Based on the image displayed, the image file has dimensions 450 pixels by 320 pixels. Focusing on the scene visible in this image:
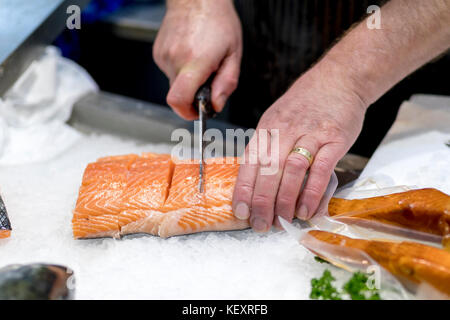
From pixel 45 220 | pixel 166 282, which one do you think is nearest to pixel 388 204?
pixel 166 282

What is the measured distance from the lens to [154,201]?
1.60 metres

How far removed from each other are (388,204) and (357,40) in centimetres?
64

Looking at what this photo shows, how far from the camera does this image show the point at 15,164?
199cm

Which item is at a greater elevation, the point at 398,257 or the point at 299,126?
the point at 299,126

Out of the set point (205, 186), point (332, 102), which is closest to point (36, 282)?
point (205, 186)

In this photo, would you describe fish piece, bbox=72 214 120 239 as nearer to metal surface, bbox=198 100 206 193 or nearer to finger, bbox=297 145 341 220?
metal surface, bbox=198 100 206 193

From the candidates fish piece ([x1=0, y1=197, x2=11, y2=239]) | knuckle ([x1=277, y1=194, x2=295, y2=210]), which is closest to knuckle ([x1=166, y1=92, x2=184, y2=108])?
knuckle ([x1=277, y1=194, x2=295, y2=210])

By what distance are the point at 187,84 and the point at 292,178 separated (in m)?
0.71

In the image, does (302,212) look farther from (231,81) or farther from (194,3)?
(194,3)

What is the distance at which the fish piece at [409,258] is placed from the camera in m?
1.18

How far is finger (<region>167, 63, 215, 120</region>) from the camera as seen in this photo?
6.09 feet

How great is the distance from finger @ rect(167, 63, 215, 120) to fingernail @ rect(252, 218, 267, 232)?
680mm

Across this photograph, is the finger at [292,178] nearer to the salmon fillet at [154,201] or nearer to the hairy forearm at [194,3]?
the salmon fillet at [154,201]

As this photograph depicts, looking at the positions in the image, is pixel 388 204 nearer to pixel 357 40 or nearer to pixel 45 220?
pixel 357 40
